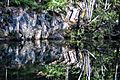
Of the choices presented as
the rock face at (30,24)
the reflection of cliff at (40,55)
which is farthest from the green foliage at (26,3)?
the reflection of cliff at (40,55)

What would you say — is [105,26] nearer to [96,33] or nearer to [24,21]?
[96,33]

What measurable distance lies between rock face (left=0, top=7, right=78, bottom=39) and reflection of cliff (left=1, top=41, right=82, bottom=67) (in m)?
4.69

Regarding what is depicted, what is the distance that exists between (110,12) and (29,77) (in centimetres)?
1826

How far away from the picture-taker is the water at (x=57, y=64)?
1143 centimetres

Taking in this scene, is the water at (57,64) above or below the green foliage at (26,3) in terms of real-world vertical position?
below

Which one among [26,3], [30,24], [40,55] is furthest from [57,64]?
[26,3]

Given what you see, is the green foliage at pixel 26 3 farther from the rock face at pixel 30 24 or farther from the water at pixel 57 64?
the water at pixel 57 64

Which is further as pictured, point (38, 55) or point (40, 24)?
point (40, 24)

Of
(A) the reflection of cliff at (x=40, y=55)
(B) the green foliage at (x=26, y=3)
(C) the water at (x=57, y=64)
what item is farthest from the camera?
(B) the green foliage at (x=26, y=3)

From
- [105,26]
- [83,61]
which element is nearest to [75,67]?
[83,61]

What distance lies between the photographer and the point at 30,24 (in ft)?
81.4

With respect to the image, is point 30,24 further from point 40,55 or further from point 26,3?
point 40,55

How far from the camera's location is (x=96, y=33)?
85.5 ft

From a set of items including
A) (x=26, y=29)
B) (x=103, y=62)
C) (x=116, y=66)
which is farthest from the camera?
(x=26, y=29)
